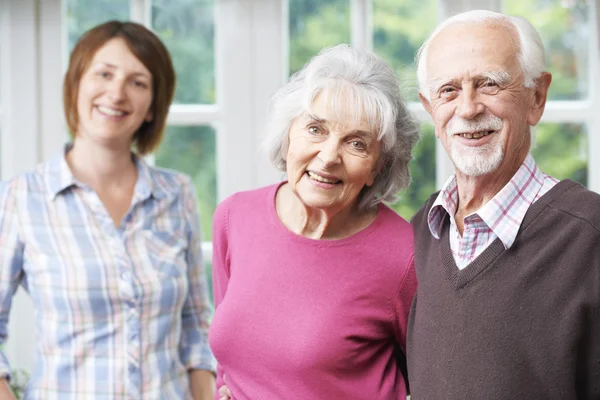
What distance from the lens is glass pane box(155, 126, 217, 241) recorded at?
286cm

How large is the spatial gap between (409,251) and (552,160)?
125 centimetres

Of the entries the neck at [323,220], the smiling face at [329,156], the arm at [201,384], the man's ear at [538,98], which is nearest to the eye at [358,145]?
the smiling face at [329,156]

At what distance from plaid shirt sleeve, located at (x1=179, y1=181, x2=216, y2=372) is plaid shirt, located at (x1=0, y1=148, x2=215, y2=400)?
0.09 m

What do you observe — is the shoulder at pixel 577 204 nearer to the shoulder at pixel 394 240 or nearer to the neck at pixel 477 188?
the neck at pixel 477 188

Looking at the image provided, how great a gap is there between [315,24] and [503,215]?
1.46 meters

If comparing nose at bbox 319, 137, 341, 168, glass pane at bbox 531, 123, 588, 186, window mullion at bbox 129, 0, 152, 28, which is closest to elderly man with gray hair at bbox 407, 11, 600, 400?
nose at bbox 319, 137, 341, 168

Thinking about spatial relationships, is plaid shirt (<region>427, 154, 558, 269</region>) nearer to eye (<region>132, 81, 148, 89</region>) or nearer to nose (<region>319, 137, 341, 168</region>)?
nose (<region>319, 137, 341, 168</region>)

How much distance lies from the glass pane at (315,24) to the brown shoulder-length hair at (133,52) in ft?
2.09

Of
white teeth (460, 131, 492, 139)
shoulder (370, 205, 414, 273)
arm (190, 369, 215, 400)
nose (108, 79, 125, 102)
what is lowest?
arm (190, 369, 215, 400)

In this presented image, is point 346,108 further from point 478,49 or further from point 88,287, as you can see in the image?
point 88,287

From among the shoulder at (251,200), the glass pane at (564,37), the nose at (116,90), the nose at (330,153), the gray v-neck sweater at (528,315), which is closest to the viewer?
the gray v-neck sweater at (528,315)

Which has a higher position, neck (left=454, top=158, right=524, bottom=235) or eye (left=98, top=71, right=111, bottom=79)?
eye (left=98, top=71, right=111, bottom=79)

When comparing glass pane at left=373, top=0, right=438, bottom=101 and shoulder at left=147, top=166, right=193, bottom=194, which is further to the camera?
glass pane at left=373, top=0, right=438, bottom=101

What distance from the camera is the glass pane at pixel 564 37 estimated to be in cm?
277
